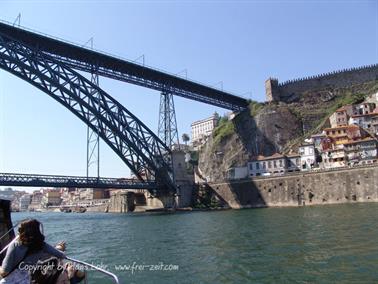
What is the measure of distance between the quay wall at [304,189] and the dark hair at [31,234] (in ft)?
146

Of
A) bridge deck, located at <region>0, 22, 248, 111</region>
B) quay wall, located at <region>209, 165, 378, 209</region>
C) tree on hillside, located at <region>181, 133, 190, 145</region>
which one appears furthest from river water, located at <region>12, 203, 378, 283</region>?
tree on hillside, located at <region>181, 133, 190, 145</region>

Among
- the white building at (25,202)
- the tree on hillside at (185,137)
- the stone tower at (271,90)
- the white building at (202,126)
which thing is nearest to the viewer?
the stone tower at (271,90)

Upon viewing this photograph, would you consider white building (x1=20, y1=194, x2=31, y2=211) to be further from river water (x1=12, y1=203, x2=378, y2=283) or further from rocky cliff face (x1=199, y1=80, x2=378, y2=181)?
river water (x1=12, y1=203, x2=378, y2=283)

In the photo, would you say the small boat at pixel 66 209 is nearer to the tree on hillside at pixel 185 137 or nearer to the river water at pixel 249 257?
the tree on hillside at pixel 185 137

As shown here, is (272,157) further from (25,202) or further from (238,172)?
(25,202)

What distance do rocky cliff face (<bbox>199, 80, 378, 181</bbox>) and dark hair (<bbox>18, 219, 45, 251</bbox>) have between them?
6356 cm

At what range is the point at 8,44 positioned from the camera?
142ft

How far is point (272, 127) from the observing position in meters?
69.4

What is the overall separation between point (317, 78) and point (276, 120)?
46.8 feet

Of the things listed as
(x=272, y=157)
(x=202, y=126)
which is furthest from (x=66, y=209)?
(x=272, y=157)

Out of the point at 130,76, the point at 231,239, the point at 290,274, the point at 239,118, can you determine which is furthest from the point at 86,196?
the point at 290,274

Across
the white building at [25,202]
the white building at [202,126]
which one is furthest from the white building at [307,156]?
the white building at [25,202]

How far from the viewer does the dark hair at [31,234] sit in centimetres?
470

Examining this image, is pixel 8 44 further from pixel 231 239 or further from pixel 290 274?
pixel 290 274
